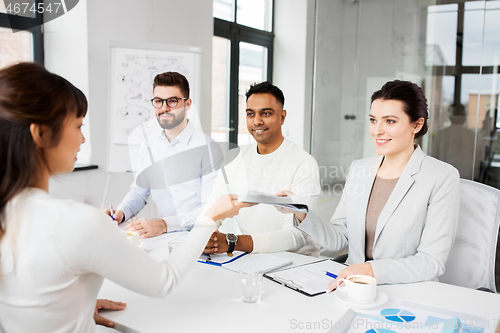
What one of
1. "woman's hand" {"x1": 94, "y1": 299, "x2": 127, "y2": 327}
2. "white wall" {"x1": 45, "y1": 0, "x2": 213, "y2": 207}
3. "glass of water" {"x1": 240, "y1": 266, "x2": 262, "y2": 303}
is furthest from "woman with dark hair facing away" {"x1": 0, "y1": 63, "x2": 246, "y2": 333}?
"white wall" {"x1": 45, "y1": 0, "x2": 213, "y2": 207}

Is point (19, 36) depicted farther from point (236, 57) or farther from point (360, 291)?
point (360, 291)

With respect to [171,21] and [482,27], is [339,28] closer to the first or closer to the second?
[482,27]

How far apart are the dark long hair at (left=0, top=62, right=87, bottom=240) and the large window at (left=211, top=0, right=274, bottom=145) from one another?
157 inches

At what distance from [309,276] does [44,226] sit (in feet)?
2.85

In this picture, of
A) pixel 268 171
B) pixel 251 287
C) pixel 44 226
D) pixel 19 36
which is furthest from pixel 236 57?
pixel 44 226

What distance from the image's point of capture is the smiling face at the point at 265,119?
2299 mm

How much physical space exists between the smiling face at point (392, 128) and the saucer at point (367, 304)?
0.68 m

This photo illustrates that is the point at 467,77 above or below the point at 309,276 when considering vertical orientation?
above

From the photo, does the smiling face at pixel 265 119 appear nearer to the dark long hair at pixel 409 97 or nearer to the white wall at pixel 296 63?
the dark long hair at pixel 409 97

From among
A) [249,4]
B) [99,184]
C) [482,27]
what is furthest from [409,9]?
[99,184]

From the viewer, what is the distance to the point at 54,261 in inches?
33.1

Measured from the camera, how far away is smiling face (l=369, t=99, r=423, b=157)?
5.52ft

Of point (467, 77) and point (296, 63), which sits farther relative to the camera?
point (296, 63)

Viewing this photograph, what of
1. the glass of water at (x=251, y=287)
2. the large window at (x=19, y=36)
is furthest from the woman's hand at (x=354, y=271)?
the large window at (x=19, y=36)
